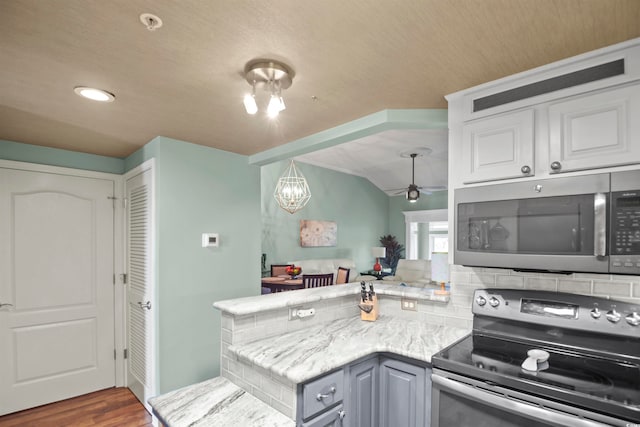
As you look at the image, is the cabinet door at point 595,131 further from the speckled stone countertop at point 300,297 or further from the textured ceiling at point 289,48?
the speckled stone countertop at point 300,297

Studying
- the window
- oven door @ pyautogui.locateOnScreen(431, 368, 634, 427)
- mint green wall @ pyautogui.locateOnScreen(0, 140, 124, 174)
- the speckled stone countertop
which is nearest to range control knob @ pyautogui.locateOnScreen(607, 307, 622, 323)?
oven door @ pyautogui.locateOnScreen(431, 368, 634, 427)

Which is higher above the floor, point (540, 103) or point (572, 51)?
point (572, 51)

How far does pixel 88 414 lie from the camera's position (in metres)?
2.85

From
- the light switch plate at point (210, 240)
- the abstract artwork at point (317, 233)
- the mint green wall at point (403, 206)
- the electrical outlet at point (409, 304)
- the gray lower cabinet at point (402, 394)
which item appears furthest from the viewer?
the mint green wall at point (403, 206)

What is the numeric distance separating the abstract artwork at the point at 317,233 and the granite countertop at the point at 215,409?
5239 mm

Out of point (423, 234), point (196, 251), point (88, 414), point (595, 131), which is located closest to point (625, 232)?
point (595, 131)

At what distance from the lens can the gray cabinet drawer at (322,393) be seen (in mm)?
1543

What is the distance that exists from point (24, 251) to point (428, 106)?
11.3 ft

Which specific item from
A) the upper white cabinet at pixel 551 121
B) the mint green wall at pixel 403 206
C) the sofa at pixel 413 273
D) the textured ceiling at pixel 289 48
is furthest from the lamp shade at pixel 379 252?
the upper white cabinet at pixel 551 121

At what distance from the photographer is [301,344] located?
1.90 m

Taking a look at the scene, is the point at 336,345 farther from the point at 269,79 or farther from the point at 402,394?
the point at 269,79

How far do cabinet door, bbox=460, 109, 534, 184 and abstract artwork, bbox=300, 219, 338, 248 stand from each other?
17.5ft

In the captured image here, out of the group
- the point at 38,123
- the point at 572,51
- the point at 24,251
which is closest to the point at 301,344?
the point at 572,51

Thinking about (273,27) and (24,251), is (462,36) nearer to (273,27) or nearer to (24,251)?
(273,27)
